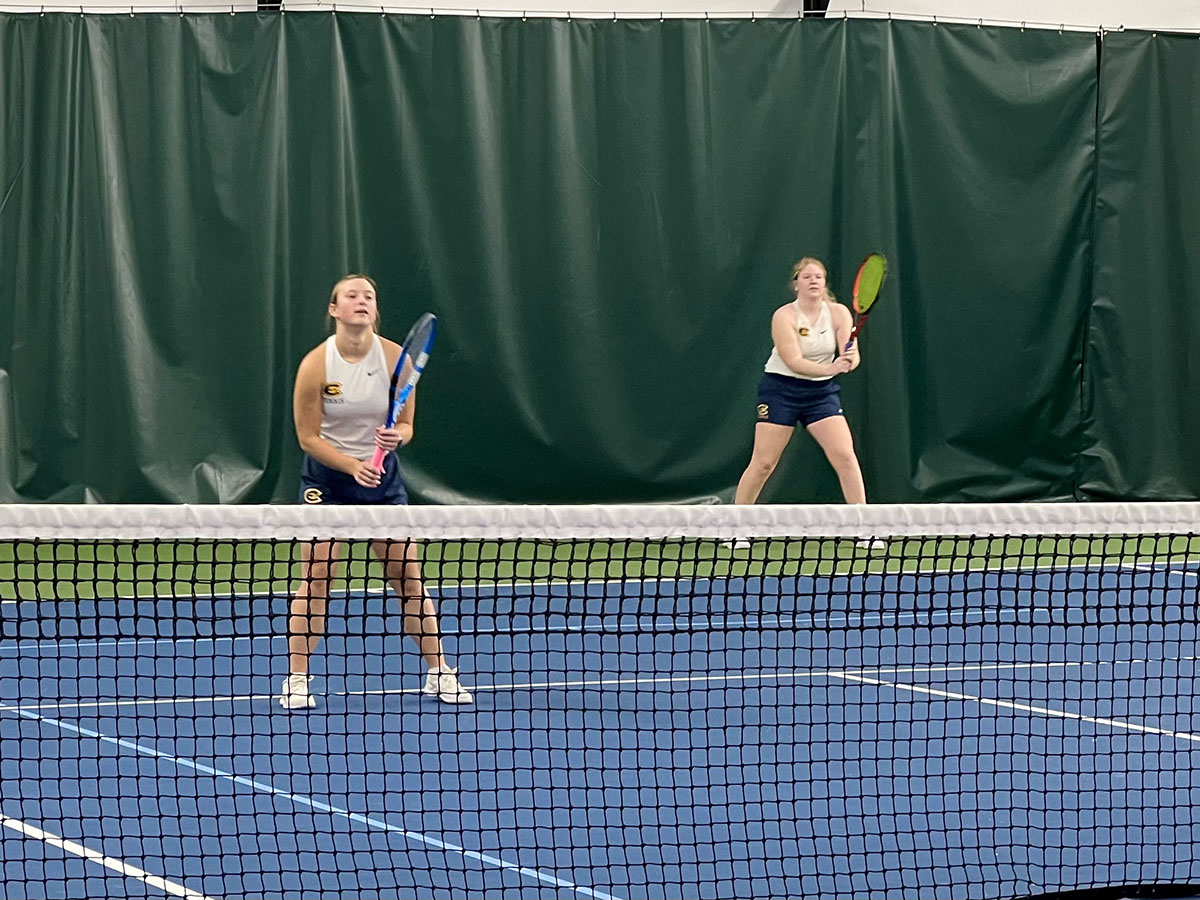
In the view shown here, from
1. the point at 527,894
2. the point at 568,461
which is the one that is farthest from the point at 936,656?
the point at 568,461

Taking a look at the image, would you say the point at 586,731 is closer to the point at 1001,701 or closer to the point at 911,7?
the point at 1001,701

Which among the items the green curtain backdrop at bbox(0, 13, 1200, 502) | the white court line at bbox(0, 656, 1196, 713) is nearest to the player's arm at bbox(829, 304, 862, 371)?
the green curtain backdrop at bbox(0, 13, 1200, 502)

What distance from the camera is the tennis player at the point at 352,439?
444cm

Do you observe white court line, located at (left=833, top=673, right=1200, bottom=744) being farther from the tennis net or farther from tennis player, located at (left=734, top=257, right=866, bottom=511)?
tennis player, located at (left=734, top=257, right=866, bottom=511)

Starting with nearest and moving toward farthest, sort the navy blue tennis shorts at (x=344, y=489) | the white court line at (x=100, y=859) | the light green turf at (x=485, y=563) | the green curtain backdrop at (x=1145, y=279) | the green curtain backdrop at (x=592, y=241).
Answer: the white court line at (x=100, y=859)
the navy blue tennis shorts at (x=344, y=489)
the light green turf at (x=485, y=563)
the green curtain backdrop at (x=592, y=241)
the green curtain backdrop at (x=1145, y=279)

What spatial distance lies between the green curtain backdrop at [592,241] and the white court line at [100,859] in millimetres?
5469

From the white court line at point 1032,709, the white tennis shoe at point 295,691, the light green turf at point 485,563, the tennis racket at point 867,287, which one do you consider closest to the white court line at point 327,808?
the white tennis shoe at point 295,691

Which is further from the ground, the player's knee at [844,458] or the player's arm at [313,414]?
the player's arm at [313,414]

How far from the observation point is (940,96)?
30.4 ft

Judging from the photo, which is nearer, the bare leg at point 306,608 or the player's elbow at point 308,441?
the bare leg at point 306,608

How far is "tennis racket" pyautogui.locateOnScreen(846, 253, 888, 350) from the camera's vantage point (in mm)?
7141

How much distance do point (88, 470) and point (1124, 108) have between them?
603 cm

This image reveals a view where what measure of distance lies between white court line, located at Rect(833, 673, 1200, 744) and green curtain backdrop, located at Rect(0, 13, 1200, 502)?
4.24 metres

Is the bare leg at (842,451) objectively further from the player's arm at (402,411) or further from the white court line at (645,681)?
the player's arm at (402,411)
